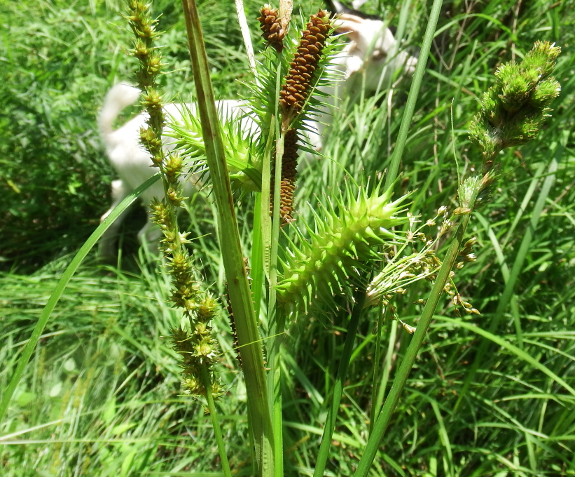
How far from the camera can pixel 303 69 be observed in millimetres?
409

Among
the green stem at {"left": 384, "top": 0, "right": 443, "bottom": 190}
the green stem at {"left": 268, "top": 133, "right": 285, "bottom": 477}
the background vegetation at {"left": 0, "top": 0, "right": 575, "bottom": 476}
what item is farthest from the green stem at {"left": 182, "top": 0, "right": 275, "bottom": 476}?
the background vegetation at {"left": 0, "top": 0, "right": 575, "bottom": 476}

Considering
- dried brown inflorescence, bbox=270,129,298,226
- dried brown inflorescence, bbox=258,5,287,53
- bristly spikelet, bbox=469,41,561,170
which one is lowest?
dried brown inflorescence, bbox=270,129,298,226

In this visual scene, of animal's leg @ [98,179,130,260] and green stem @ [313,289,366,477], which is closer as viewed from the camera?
green stem @ [313,289,366,477]

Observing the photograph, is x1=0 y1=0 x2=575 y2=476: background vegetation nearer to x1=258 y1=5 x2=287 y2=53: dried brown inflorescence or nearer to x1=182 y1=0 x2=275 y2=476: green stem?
x1=182 y1=0 x2=275 y2=476: green stem

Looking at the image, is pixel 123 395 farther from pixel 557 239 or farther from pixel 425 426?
pixel 557 239

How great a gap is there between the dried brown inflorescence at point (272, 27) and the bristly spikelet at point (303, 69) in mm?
18

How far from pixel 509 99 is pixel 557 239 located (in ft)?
3.25

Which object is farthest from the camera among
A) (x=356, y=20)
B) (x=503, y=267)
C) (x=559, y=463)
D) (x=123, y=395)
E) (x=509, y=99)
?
(x=356, y=20)

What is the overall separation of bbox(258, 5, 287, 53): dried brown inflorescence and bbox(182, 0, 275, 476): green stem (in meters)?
0.09

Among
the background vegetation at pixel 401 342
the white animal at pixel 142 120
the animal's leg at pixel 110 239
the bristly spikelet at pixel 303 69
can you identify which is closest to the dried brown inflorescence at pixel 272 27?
the bristly spikelet at pixel 303 69

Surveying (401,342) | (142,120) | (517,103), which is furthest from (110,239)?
(517,103)

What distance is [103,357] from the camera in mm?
1411

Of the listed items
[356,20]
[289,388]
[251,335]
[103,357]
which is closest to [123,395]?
[103,357]

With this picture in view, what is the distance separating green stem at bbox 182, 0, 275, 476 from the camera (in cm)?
31
